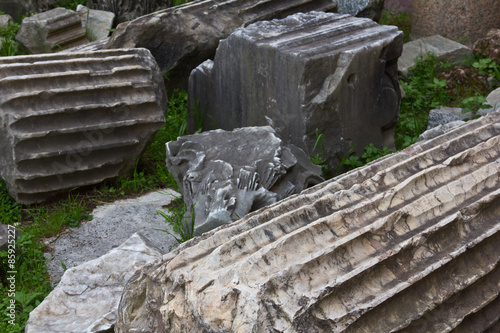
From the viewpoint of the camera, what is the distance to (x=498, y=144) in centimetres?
283

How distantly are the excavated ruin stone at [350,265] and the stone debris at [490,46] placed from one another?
3.52 meters

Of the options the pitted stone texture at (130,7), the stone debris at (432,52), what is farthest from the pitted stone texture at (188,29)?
the pitted stone texture at (130,7)

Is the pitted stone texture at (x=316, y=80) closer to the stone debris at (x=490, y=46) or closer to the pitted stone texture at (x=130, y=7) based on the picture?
the stone debris at (x=490, y=46)

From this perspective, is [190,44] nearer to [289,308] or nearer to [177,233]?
[177,233]

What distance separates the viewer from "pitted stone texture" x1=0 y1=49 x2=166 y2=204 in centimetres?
389

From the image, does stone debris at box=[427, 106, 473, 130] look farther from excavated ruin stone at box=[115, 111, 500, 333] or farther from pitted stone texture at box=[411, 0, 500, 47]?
excavated ruin stone at box=[115, 111, 500, 333]

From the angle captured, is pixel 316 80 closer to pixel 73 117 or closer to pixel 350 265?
pixel 73 117

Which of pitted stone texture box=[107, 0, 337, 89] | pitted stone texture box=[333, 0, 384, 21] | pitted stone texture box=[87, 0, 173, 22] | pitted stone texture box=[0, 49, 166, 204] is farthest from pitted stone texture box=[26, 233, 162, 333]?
pitted stone texture box=[87, 0, 173, 22]

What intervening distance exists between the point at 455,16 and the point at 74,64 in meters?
3.93

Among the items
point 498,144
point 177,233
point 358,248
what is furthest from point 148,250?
point 498,144

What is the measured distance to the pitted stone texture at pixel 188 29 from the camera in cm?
525

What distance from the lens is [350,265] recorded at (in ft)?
6.87

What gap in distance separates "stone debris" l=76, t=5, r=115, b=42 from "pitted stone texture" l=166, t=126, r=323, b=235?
10.6 ft

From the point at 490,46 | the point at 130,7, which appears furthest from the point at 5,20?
the point at 490,46
